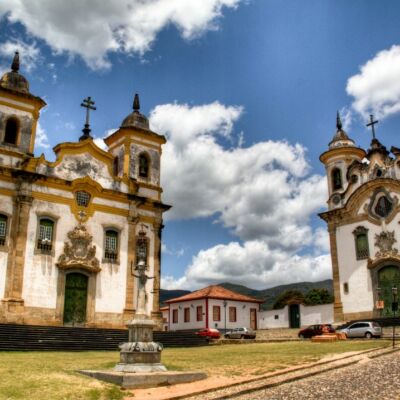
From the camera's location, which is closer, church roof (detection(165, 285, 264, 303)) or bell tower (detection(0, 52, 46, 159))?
bell tower (detection(0, 52, 46, 159))

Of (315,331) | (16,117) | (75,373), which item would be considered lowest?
(75,373)

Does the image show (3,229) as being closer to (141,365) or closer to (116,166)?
(116,166)

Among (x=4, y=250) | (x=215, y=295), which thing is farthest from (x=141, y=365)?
(x=215, y=295)

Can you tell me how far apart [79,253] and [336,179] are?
18353 millimetres

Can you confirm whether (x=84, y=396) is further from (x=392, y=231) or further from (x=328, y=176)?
(x=328, y=176)

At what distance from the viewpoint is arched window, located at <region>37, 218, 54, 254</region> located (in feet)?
80.3

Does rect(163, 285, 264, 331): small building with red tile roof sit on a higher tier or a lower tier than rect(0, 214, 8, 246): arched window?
lower

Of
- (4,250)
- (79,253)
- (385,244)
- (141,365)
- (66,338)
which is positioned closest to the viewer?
(141,365)

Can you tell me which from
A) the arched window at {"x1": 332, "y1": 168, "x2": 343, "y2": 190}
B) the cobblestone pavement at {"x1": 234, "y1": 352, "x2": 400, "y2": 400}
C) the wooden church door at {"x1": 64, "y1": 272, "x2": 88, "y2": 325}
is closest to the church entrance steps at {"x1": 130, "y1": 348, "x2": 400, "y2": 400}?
the cobblestone pavement at {"x1": 234, "y1": 352, "x2": 400, "y2": 400}

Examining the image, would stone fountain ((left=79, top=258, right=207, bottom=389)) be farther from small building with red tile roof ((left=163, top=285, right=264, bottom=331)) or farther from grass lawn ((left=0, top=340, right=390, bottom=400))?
small building with red tile roof ((left=163, top=285, right=264, bottom=331))

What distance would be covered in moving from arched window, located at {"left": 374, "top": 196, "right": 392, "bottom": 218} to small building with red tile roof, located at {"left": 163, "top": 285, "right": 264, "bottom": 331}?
15271mm

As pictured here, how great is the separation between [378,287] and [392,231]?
11.0ft

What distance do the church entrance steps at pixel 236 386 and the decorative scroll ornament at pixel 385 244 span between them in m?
18.7

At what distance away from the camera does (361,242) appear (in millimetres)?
31516
